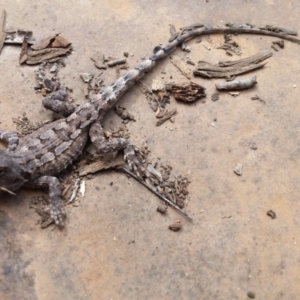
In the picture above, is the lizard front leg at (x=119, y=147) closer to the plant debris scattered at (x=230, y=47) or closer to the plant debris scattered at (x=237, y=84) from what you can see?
the plant debris scattered at (x=237, y=84)

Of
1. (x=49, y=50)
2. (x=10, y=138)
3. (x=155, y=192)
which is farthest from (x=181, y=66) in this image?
(x=10, y=138)

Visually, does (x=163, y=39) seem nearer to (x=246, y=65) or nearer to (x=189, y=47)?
(x=189, y=47)

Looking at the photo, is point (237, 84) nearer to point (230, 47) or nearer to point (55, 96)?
point (230, 47)

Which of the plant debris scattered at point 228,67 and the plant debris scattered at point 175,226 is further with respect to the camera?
the plant debris scattered at point 228,67

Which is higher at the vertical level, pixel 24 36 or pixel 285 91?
pixel 24 36

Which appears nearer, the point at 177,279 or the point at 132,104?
the point at 177,279

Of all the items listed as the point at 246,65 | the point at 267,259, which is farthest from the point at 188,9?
the point at 267,259

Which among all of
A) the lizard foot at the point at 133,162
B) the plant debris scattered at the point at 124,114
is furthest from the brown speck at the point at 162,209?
the plant debris scattered at the point at 124,114
